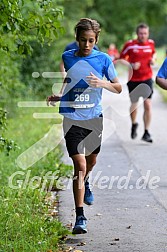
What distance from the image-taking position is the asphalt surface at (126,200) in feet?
23.0

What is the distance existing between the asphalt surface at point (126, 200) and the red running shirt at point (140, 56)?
4.03 feet

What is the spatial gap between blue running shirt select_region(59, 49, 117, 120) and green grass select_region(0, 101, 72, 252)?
108 centimetres

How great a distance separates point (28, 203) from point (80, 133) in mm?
1250

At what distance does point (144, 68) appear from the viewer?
14.0 m

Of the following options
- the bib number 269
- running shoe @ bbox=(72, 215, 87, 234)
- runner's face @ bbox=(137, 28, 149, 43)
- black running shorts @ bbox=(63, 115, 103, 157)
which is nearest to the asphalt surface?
running shoe @ bbox=(72, 215, 87, 234)

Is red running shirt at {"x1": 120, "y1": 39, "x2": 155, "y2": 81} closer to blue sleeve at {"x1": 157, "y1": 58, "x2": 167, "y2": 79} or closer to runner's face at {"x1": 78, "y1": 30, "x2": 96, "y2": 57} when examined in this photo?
blue sleeve at {"x1": 157, "y1": 58, "x2": 167, "y2": 79}

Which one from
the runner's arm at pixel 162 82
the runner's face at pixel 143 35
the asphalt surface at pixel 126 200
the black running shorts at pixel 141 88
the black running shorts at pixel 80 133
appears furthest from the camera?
the runner's face at pixel 143 35

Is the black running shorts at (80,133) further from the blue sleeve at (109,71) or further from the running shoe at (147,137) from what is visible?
the running shoe at (147,137)

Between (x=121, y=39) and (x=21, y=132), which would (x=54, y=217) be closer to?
(x=21, y=132)

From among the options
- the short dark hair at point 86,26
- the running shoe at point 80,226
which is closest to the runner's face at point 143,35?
the short dark hair at point 86,26

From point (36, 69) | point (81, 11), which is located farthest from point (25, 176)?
point (81, 11)

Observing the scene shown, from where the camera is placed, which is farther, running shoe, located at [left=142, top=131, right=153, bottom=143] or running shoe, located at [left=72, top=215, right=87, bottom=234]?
running shoe, located at [left=142, top=131, right=153, bottom=143]

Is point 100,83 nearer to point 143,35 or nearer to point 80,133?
point 80,133

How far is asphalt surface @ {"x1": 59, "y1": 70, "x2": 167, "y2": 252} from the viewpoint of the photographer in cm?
702
